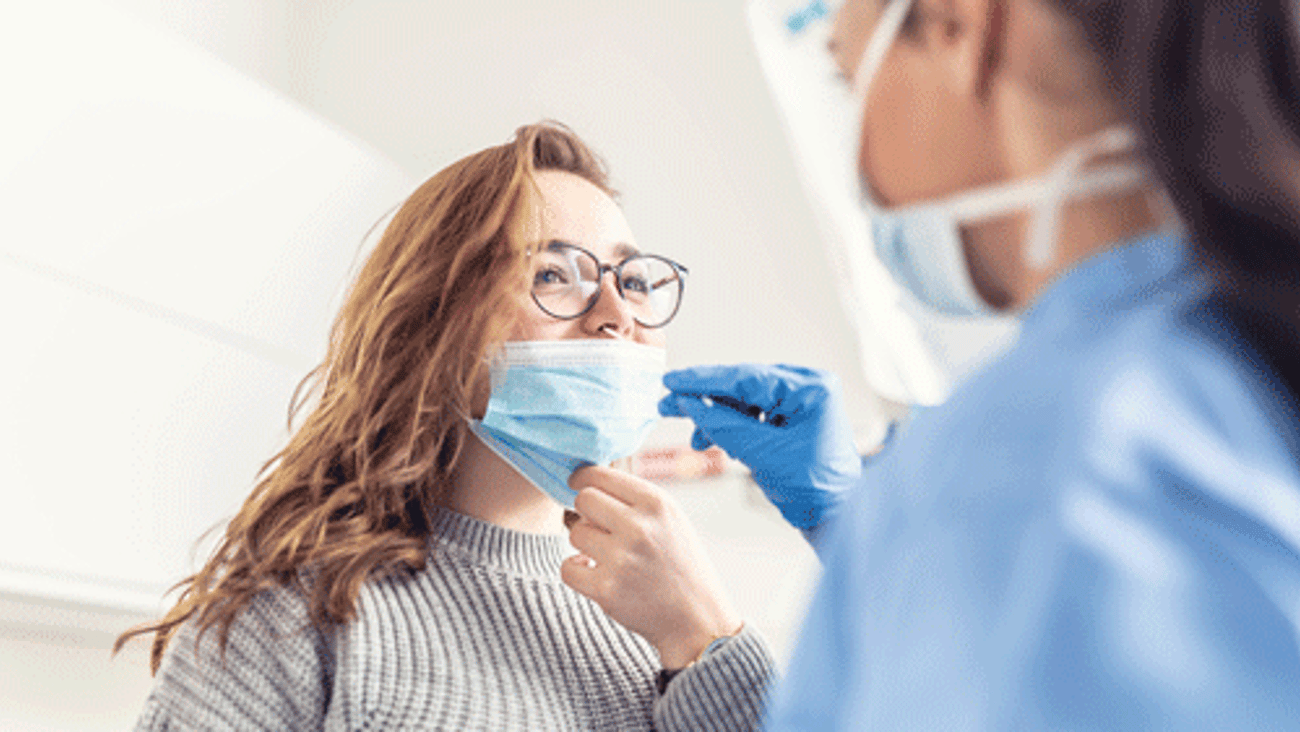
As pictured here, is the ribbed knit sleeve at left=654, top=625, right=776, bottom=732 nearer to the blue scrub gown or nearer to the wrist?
the wrist

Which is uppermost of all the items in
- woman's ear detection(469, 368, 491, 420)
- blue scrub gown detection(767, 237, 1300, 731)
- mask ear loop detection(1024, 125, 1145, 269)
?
mask ear loop detection(1024, 125, 1145, 269)

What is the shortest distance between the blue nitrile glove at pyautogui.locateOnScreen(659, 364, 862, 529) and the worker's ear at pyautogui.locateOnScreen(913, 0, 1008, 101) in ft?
2.48

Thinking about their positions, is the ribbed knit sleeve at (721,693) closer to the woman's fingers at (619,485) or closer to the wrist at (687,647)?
the wrist at (687,647)

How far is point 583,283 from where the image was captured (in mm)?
1354

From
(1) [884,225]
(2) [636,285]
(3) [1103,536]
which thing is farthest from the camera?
(2) [636,285]

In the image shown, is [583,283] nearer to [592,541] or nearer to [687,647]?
[592,541]

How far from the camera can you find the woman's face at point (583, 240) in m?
1.32

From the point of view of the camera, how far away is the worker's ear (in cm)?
57

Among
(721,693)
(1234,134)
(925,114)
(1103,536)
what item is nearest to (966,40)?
(925,114)

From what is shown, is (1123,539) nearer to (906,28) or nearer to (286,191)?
(906,28)

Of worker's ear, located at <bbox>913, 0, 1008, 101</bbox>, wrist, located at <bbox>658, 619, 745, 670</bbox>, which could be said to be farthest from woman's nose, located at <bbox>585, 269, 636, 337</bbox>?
worker's ear, located at <bbox>913, 0, 1008, 101</bbox>

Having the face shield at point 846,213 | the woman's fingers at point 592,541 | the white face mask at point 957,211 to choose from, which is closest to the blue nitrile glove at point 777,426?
the woman's fingers at point 592,541

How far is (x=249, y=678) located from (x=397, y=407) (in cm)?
33

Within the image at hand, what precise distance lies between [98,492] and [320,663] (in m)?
1.17
